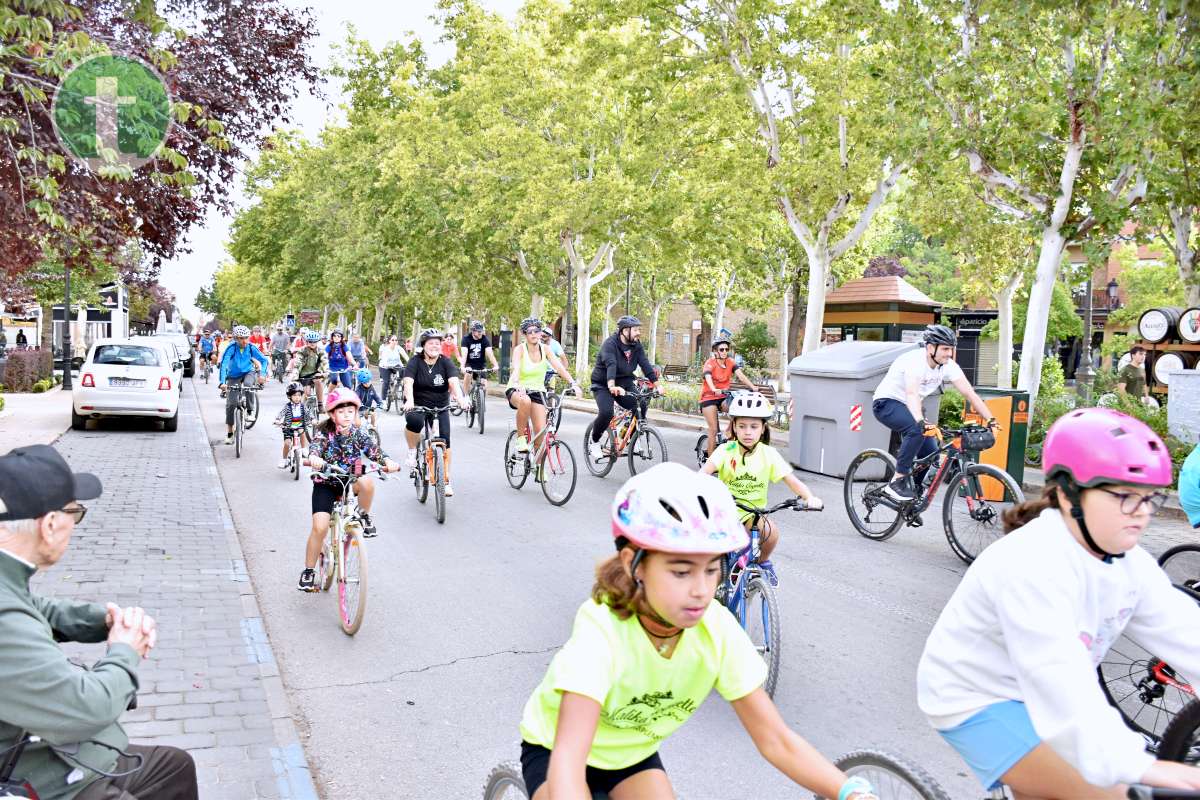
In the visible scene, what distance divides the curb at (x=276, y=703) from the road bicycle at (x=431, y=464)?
220 cm

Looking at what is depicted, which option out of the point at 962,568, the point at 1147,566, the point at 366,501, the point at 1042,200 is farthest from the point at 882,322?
the point at 1147,566

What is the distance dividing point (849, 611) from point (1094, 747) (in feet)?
15.9

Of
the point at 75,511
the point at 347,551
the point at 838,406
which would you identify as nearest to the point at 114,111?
the point at 347,551

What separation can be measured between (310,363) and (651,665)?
14.6m

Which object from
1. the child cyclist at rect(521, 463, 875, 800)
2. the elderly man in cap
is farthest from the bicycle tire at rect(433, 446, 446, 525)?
the child cyclist at rect(521, 463, 875, 800)

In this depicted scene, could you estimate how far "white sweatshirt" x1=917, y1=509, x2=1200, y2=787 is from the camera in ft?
7.57

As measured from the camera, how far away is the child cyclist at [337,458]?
676 centimetres

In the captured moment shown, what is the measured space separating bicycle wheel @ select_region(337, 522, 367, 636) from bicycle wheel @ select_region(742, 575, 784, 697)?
233cm

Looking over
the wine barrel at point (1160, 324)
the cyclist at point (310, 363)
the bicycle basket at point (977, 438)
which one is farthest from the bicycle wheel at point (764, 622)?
the wine barrel at point (1160, 324)

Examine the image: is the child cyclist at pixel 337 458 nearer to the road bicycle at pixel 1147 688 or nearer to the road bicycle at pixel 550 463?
the road bicycle at pixel 550 463

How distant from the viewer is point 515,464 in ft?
39.7

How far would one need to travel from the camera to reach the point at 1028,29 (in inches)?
568

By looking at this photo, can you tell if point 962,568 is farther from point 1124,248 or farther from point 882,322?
point 1124,248

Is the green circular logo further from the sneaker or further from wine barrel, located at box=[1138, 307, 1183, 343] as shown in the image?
wine barrel, located at box=[1138, 307, 1183, 343]
